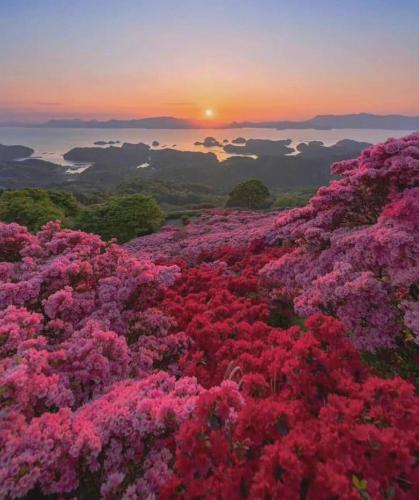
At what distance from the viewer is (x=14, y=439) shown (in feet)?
11.4

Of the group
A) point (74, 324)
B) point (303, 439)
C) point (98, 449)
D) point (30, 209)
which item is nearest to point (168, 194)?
point (30, 209)

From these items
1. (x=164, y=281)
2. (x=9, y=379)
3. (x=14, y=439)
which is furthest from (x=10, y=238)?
(x=14, y=439)

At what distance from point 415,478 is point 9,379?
3727mm

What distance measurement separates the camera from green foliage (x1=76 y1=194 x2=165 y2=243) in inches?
1368

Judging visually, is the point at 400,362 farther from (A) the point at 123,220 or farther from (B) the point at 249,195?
(B) the point at 249,195

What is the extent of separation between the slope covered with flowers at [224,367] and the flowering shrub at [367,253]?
0.09ft

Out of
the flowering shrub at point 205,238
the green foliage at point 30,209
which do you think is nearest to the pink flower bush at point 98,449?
the flowering shrub at point 205,238

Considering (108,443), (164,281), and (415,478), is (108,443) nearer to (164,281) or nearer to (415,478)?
(415,478)

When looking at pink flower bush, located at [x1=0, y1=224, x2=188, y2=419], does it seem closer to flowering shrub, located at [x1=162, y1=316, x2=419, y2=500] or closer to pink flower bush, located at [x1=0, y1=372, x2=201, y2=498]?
pink flower bush, located at [x1=0, y1=372, x2=201, y2=498]

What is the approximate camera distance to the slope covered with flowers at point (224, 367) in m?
2.74

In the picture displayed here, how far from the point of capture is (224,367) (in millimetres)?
5145

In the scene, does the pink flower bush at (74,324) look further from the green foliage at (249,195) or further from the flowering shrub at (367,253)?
the green foliage at (249,195)

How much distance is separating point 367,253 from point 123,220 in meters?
31.7

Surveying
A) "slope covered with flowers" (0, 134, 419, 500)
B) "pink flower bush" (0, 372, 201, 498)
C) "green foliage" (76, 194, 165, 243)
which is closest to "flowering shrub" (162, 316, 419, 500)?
"slope covered with flowers" (0, 134, 419, 500)
